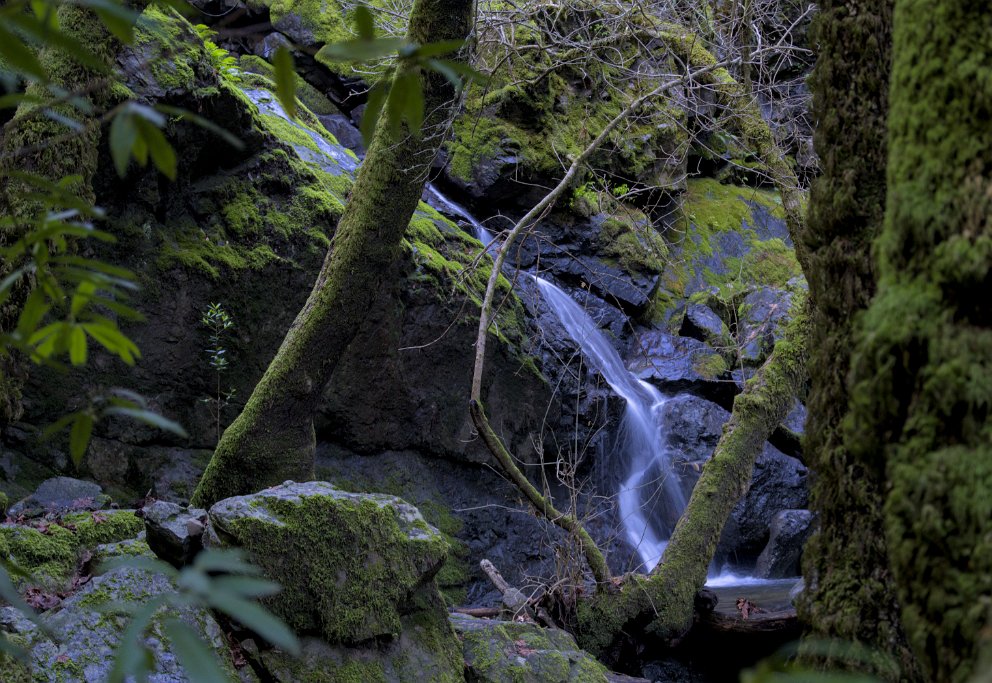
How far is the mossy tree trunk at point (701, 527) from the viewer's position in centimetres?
592

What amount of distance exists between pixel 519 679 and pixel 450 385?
13.4 feet

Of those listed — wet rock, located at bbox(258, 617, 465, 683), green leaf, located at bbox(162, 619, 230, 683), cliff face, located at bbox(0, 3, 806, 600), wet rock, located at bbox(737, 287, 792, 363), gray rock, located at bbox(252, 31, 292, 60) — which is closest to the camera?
green leaf, located at bbox(162, 619, 230, 683)

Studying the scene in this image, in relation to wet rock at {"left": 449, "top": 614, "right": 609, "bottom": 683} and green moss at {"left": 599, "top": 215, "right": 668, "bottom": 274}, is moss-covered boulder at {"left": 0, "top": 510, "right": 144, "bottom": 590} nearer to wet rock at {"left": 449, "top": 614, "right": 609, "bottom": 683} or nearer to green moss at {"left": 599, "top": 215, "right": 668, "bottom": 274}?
A: wet rock at {"left": 449, "top": 614, "right": 609, "bottom": 683}

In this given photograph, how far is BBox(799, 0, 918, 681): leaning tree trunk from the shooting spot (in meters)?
1.74

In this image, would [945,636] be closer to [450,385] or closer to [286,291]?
[286,291]

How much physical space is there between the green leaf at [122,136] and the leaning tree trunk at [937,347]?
108 cm

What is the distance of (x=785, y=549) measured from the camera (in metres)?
9.27

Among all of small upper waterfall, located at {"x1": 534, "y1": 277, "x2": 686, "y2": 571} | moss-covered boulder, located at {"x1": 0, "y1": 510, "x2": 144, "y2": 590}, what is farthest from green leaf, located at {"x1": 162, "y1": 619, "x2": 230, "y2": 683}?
small upper waterfall, located at {"x1": 534, "y1": 277, "x2": 686, "y2": 571}

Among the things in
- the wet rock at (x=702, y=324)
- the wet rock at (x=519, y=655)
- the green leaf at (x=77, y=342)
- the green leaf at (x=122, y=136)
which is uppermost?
the green leaf at (x=122, y=136)

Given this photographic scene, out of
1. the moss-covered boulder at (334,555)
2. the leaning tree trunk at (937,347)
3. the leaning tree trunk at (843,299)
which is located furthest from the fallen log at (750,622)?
the leaning tree trunk at (937,347)

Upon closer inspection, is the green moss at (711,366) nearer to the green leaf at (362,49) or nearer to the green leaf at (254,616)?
the green leaf at (362,49)

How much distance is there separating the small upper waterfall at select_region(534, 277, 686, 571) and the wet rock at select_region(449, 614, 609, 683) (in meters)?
4.35

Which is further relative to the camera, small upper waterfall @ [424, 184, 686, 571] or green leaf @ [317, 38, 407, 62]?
small upper waterfall @ [424, 184, 686, 571]

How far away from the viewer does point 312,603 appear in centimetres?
378
